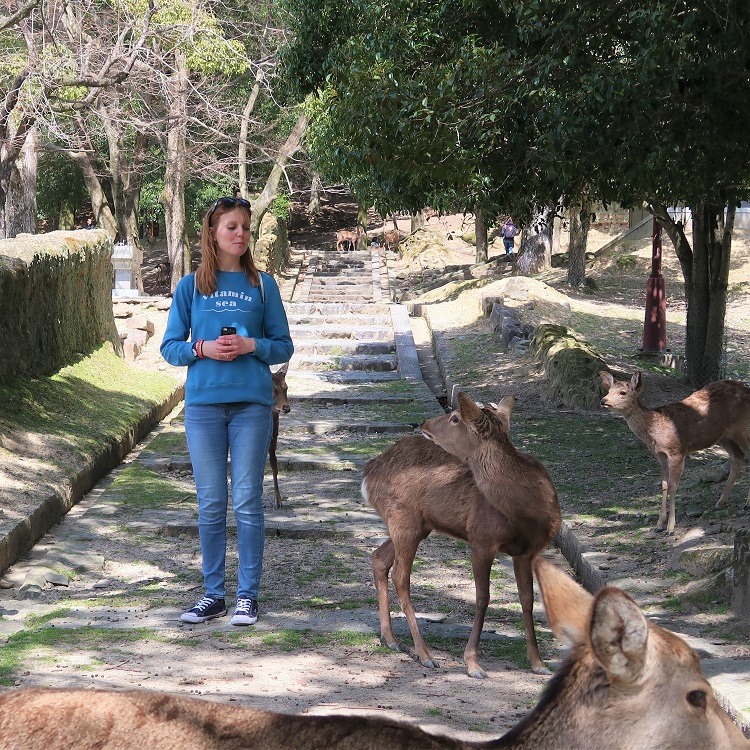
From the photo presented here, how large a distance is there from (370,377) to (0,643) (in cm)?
1245

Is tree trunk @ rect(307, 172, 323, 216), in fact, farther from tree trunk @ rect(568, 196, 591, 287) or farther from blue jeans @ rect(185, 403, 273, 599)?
blue jeans @ rect(185, 403, 273, 599)

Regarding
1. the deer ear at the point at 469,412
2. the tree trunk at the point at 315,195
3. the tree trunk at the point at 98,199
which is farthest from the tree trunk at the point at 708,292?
the tree trunk at the point at 98,199

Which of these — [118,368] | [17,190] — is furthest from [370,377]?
[17,190]

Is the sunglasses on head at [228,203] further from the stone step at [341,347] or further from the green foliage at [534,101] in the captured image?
the stone step at [341,347]

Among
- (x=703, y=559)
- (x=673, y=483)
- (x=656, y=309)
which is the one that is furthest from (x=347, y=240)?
(x=703, y=559)

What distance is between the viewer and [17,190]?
19.9 meters

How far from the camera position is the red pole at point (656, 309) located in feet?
59.4

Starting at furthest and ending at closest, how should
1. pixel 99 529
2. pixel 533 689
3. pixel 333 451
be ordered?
pixel 333 451
pixel 99 529
pixel 533 689

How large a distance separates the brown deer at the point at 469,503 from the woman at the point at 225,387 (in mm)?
758

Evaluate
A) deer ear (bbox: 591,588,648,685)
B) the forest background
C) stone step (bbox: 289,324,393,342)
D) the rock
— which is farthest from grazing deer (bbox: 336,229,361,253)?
deer ear (bbox: 591,588,648,685)

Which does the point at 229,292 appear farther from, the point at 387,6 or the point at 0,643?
the point at 387,6

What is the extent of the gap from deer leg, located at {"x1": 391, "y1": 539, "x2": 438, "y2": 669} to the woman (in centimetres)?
81

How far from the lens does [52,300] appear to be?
13.5 metres

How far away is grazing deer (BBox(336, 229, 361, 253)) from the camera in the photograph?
144 feet
